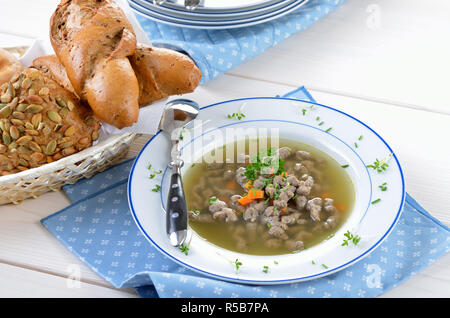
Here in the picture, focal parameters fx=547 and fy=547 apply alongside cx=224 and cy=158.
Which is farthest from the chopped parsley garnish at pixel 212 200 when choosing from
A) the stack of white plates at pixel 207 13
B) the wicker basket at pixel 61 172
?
the stack of white plates at pixel 207 13

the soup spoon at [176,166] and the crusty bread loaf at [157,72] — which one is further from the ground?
the crusty bread loaf at [157,72]

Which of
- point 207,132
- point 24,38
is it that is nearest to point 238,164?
point 207,132

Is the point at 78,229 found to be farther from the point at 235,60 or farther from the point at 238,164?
the point at 235,60

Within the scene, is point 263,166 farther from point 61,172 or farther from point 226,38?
point 226,38

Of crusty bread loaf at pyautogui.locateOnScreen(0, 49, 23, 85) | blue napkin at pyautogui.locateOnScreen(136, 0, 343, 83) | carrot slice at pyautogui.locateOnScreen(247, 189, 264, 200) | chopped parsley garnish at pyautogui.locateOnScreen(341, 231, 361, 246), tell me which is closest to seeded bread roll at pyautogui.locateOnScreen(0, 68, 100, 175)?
crusty bread loaf at pyautogui.locateOnScreen(0, 49, 23, 85)

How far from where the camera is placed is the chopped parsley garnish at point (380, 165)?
1620 millimetres

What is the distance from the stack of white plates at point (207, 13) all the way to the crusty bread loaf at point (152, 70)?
0.44 meters

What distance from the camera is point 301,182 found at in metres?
1.64

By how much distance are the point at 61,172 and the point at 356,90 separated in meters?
1.18

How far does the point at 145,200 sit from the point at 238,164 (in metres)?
0.35

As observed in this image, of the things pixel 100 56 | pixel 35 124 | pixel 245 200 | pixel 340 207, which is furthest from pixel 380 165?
pixel 35 124

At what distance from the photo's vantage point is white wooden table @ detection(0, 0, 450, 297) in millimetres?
1465

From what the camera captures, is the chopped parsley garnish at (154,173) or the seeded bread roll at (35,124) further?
the chopped parsley garnish at (154,173)

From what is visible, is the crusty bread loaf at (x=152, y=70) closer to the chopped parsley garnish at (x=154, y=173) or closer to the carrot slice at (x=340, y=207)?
the chopped parsley garnish at (x=154, y=173)
